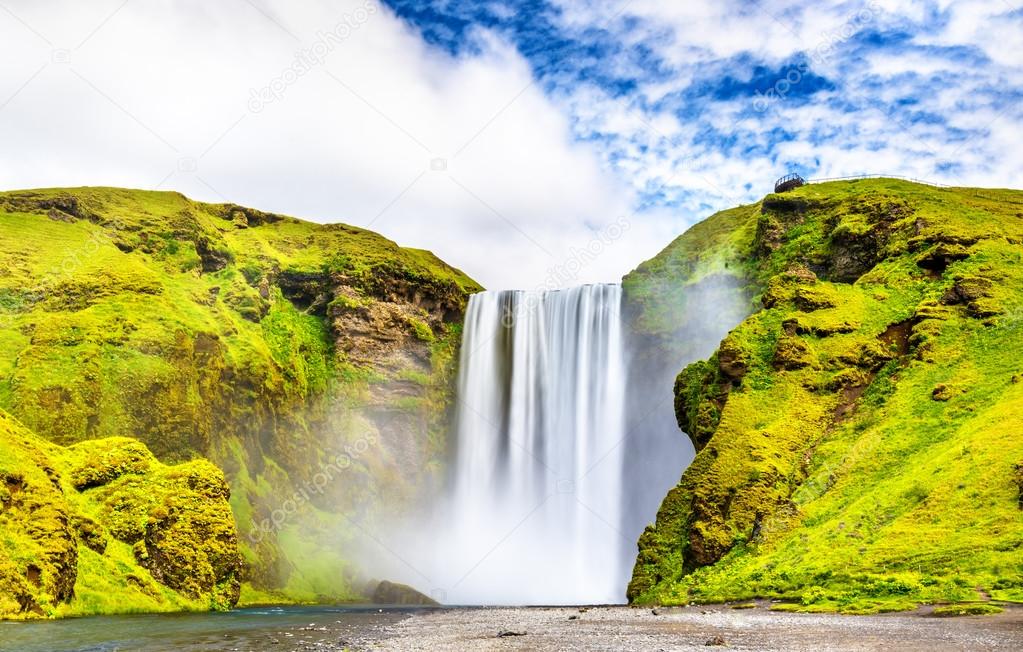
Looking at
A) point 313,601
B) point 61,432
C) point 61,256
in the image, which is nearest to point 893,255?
point 313,601

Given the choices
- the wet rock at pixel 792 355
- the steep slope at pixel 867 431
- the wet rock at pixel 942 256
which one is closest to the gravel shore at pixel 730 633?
the steep slope at pixel 867 431

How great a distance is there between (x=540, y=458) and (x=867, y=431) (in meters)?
45.9

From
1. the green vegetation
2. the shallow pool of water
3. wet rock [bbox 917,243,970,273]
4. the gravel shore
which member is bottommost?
the shallow pool of water

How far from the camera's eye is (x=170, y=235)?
3440 inches

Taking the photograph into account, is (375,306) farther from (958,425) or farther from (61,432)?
(958,425)

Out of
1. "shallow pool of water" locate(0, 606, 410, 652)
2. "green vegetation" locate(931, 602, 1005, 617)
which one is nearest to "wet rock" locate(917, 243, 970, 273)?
"green vegetation" locate(931, 602, 1005, 617)

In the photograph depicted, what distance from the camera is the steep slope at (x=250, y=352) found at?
207ft

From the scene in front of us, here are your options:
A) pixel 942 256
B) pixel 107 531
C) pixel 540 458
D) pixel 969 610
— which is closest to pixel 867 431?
pixel 942 256

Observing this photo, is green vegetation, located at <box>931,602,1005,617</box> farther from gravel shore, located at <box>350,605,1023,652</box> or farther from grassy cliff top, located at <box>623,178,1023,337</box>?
grassy cliff top, located at <box>623,178,1023,337</box>

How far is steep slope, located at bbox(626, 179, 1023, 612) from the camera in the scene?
96.3ft

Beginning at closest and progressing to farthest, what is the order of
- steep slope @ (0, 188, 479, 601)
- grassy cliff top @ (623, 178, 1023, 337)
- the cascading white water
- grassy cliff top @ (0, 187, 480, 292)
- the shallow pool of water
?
the shallow pool of water
grassy cliff top @ (623, 178, 1023, 337)
steep slope @ (0, 188, 479, 601)
the cascading white water
grassy cliff top @ (0, 187, 480, 292)

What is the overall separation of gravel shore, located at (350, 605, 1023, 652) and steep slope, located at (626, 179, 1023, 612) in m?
3.70

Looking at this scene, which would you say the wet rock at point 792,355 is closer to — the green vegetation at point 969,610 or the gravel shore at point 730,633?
the gravel shore at point 730,633

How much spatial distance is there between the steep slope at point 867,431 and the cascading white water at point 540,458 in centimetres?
2317
